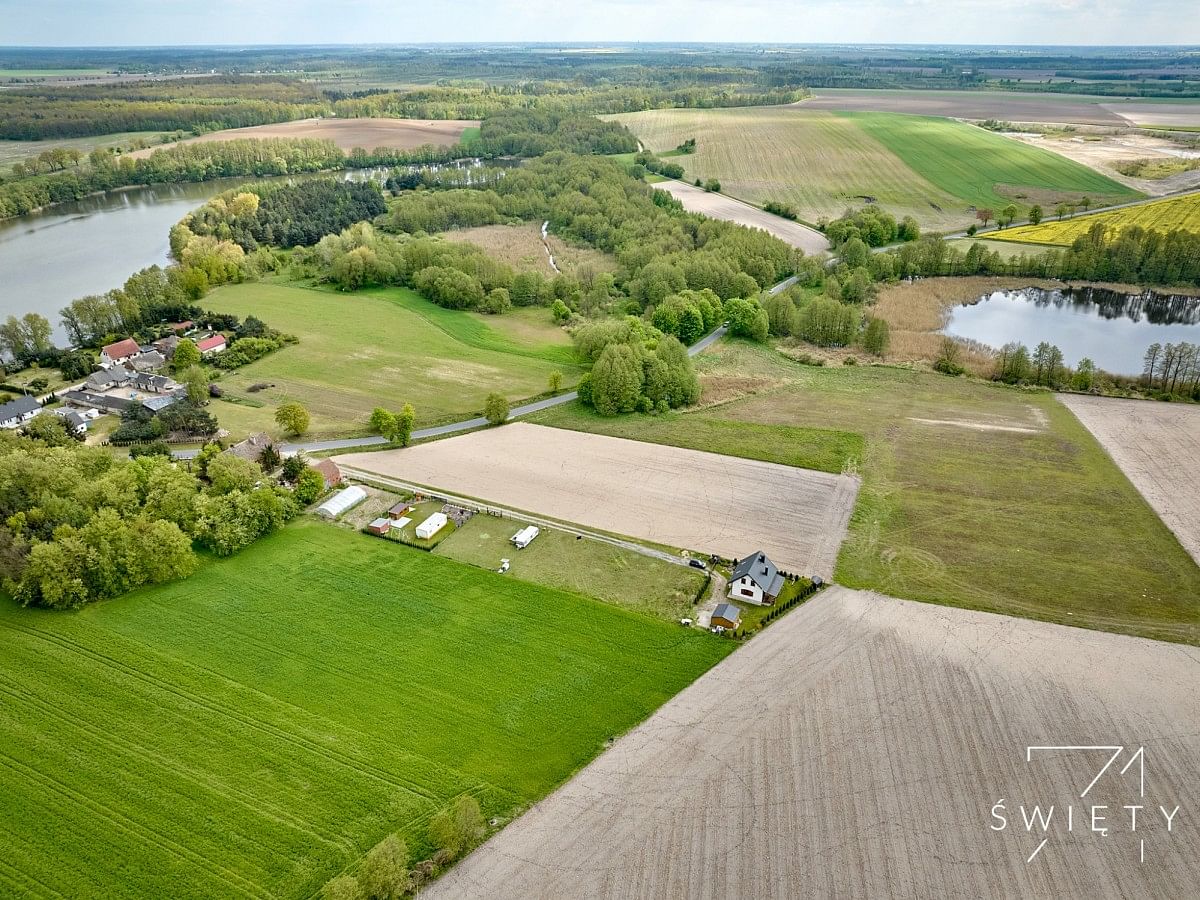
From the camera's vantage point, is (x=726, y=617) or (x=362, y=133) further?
(x=362, y=133)

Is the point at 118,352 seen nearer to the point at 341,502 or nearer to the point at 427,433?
the point at 427,433

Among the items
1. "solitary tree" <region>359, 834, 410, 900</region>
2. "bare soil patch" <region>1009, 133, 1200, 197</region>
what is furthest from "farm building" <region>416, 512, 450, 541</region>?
"bare soil patch" <region>1009, 133, 1200, 197</region>

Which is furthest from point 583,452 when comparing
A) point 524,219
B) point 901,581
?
point 524,219

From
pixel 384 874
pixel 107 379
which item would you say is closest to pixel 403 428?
pixel 107 379

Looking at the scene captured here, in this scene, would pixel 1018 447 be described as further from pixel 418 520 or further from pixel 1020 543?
pixel 418 520

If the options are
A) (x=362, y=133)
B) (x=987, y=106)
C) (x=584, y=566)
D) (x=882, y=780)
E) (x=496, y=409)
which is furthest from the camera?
(x=987, y=106)

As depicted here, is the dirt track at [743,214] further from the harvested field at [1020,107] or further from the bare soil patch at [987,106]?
the bare soil patch at [987,106]
